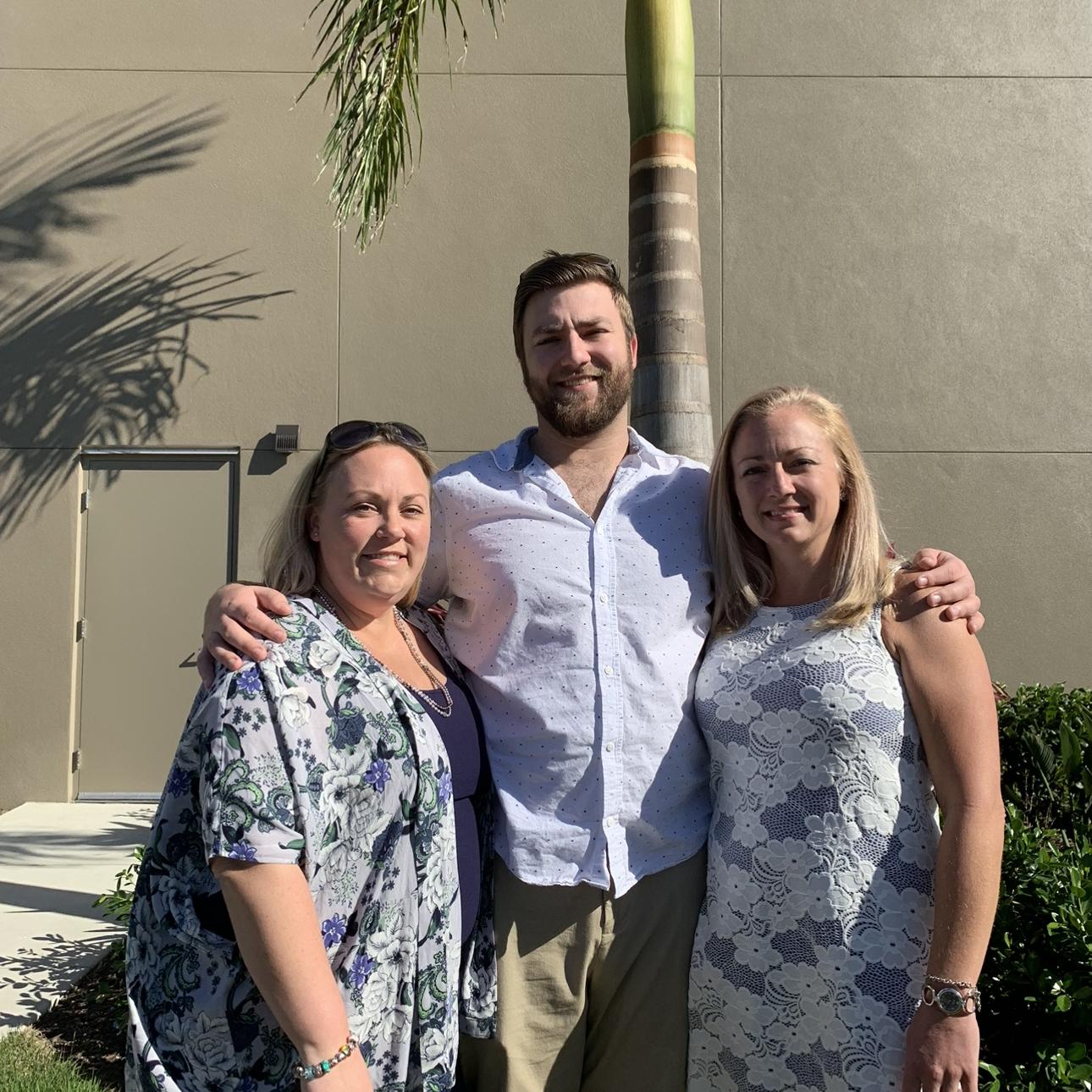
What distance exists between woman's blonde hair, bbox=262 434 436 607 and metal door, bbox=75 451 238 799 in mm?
6456

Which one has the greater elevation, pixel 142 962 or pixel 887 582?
pixel 887 582

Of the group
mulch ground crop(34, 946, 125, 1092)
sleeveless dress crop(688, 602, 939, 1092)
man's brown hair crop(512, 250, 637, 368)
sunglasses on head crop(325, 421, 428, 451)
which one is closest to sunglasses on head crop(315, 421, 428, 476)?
sunglasses on head crop(325, 421, 428, 451)

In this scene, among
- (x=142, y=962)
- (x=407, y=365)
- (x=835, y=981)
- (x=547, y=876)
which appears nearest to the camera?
(x=142, y=962)

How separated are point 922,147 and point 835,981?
7.87m

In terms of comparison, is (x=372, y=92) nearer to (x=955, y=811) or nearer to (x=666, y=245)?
(x=666, y=245)

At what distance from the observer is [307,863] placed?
1924mm

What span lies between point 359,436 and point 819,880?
4.48 feet

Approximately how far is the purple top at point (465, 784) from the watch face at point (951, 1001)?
98 cm

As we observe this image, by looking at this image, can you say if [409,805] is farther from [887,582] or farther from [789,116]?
[789,116]

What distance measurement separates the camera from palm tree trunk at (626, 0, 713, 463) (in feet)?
15.1

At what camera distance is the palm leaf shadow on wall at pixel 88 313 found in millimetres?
8375

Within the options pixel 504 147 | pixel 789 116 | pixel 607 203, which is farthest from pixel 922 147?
pixel 504 147

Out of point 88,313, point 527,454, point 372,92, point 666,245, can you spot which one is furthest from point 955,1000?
point 88,313

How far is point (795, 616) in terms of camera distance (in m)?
2.46
